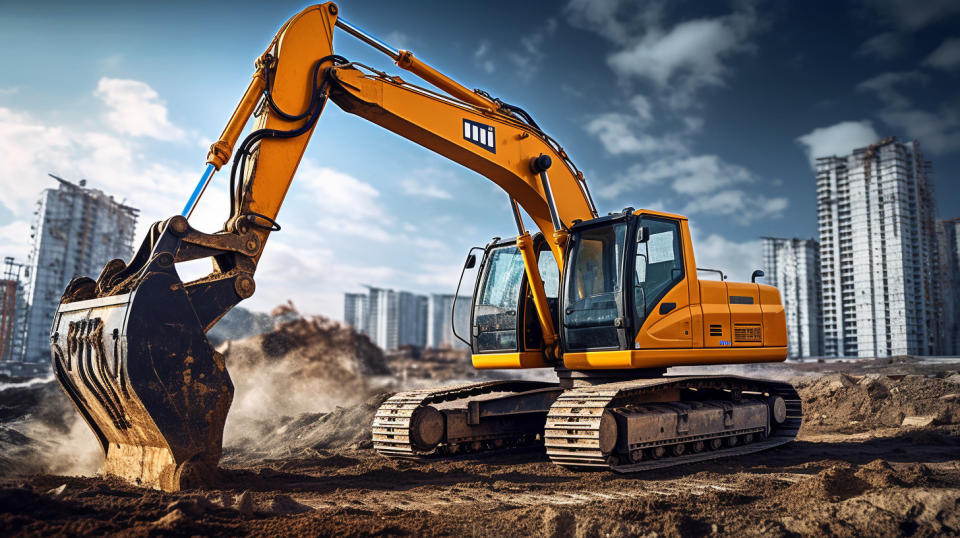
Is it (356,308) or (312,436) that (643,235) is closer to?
(312,436)

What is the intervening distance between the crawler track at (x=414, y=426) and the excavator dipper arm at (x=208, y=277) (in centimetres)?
131

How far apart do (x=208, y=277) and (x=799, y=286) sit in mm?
36112

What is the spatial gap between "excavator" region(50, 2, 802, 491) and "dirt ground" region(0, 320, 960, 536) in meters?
0.36

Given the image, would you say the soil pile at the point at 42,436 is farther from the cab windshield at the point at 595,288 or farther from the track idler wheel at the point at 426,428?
the cab windshield at the point at 595,288

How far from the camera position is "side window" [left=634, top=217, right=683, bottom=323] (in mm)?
6812

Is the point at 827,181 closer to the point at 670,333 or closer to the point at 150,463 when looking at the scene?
the point at 670,333

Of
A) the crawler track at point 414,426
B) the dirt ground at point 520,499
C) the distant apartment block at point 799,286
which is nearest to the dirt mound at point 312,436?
the dirt ground at point 520,499

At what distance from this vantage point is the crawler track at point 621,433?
239 inches

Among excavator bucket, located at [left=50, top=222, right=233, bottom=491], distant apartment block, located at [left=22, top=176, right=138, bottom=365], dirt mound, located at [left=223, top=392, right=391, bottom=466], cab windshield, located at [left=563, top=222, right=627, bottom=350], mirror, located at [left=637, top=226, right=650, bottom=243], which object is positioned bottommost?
dirt mound, located at [left=223, top=392, right=391, bottom=466]

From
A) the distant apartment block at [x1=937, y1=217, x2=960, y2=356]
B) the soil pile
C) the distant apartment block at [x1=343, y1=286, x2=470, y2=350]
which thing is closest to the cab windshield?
the soil pile

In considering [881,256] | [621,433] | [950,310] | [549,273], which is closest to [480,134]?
[549,273]

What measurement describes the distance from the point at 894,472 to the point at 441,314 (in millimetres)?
53849

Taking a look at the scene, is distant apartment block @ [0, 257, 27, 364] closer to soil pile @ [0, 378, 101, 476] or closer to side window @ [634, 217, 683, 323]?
soil pile @ [0, 378, 101, 476]

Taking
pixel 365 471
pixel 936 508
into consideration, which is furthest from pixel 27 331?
pixel 936 508
